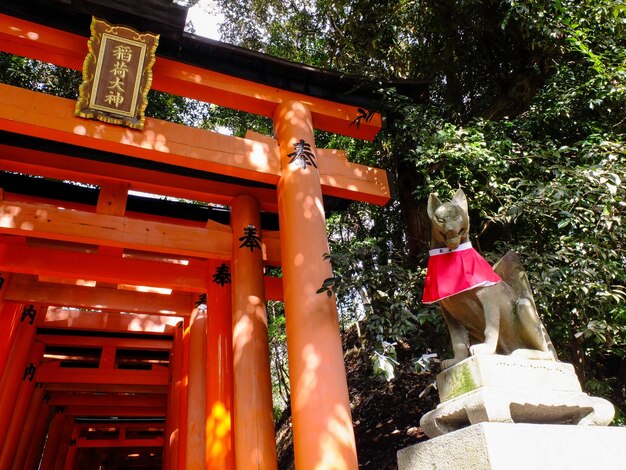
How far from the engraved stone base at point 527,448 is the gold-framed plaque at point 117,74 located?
13.8ft

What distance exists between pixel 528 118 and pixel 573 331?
9.06ft

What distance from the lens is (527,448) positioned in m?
2.39

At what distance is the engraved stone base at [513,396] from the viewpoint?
2.61m

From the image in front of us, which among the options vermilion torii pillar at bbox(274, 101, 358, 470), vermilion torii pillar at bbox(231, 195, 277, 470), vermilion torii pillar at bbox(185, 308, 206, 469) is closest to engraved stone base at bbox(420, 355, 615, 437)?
vermilion torii pillar at bbox(274, 101, 358, 470)

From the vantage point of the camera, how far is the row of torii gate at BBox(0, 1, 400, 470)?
4.53 metres

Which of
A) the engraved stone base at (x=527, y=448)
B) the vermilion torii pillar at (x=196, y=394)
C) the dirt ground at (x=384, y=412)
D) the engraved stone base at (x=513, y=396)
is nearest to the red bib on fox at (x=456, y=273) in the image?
the engraved stone base at (x=513, y=396)

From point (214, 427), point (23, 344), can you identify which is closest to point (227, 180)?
point (214, 427)

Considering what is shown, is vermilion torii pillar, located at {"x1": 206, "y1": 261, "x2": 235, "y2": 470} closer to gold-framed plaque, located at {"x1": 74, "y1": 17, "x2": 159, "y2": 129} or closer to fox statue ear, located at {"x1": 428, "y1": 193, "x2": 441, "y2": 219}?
gold-framed plaque, located at {"x1": 74, "y1": 17, "x2": 159, "y2": 129}

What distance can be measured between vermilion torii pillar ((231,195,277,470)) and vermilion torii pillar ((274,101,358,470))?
1.01 metres

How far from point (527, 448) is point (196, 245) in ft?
15.0

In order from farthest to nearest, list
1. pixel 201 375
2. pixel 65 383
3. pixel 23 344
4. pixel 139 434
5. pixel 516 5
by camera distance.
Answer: pixel 139 434
pixel 65 383
pixel 23 344
pixel 201 375
pixel 516 5

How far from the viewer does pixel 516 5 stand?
5711mm

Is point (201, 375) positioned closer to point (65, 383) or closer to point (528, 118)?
point (65, 383)

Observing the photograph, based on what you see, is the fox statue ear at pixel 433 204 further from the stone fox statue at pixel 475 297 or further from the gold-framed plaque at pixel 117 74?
the gold-framed plaque at pixel 117 74
